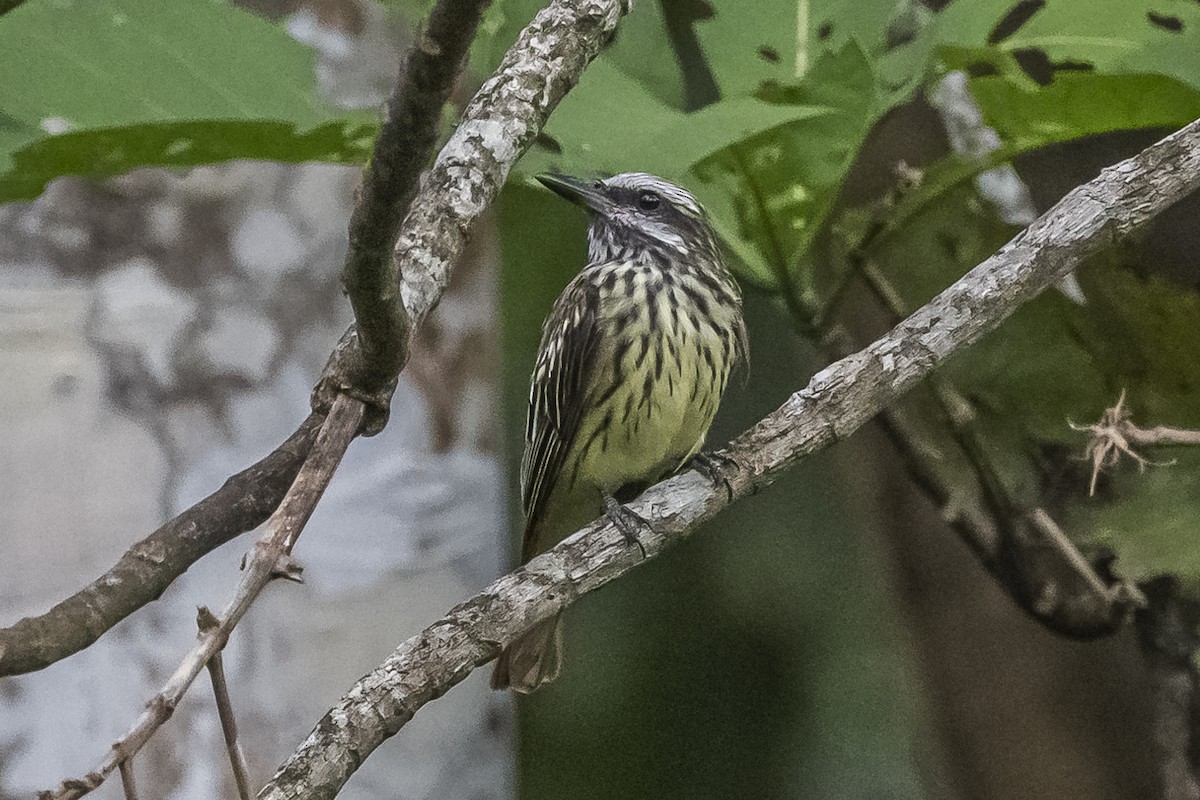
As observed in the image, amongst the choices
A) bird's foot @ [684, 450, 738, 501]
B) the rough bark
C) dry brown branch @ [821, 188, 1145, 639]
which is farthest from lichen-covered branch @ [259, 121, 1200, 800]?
the rough bark

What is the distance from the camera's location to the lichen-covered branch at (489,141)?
0.83 meters

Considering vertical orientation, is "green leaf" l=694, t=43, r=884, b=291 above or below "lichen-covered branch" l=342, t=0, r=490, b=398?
above

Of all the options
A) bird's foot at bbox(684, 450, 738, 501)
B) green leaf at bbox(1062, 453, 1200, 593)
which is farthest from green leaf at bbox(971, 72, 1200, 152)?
bird's foot at bbox(684, 450, 738, 501)

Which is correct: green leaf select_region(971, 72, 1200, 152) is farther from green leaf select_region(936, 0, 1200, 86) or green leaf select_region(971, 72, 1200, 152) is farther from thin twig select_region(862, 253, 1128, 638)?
thin twig select_region(862, 253, 1128, 638)

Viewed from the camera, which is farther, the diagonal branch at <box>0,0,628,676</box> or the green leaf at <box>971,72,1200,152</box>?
the green leaf at <box>971,72,1200,152</box>

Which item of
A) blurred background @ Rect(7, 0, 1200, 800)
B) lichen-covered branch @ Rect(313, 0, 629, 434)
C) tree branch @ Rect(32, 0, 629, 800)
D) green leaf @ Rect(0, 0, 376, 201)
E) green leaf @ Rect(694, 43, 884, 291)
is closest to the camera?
tree branch @ Rect(32, 0, 629, 800)

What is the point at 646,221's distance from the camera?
1.13 metres

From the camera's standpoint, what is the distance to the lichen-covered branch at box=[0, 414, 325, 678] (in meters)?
0.72

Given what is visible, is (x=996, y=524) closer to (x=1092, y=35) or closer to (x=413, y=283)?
(x=1092, y=35)

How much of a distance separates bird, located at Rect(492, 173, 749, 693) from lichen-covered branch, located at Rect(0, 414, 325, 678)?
267 mm

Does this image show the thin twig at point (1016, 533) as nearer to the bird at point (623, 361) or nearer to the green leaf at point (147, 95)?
the bird at point (623, 361)

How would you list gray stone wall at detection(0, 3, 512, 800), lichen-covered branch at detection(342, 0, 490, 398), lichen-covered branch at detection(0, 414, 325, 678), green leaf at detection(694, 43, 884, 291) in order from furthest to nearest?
gray stone wall at detection(0, 3, 512, 800) < green leaf at detection(694, 43, 884, 291) < lichen-covered branch at detection(0, 414, 325, 678) < lichen-covered branch at detection(342, 0, 490, 398)

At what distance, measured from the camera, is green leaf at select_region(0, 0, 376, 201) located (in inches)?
37.8

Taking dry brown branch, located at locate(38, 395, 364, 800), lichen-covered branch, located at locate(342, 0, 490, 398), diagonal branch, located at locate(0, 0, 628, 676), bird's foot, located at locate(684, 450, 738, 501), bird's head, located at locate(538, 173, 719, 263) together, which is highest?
bird's head, located at locate(538, 173, 719, 263)
